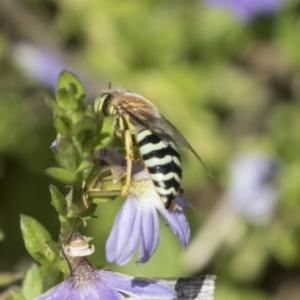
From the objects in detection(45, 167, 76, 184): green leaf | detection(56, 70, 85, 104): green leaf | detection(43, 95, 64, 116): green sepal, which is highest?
detection(56, 70, 85, 104): green leaf

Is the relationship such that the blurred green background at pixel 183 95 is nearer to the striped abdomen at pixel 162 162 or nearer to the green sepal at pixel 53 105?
the striped abdomen at pixel 162 162

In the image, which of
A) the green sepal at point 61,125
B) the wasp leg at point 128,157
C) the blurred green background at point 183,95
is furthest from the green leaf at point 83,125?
the blurred green background at point 183,95

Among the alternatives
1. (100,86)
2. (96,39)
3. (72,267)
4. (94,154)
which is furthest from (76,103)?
(96,39)

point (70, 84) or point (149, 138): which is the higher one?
point (70, 84)

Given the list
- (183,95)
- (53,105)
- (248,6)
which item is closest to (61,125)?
(53,105)

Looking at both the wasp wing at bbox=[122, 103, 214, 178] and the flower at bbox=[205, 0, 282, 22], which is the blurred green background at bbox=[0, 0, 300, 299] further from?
the wasp wing at bbox=[122, 103, 214, 178]

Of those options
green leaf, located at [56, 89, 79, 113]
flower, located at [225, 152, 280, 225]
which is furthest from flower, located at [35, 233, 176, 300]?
flower, located at [225, 152, 280, 225]

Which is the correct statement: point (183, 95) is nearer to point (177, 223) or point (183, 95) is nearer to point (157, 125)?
point (157, 125)
